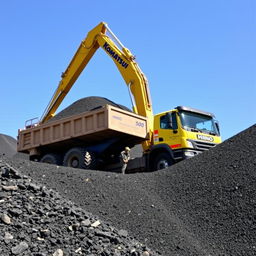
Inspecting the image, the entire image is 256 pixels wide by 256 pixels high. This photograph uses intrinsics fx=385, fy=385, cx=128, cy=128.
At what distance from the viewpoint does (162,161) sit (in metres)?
12.0

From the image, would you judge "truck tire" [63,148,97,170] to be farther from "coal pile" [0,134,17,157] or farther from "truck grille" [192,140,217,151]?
"coal pile" [0,134,17,157]

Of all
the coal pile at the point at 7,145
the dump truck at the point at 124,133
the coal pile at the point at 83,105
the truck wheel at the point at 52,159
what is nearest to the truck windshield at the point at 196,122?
the dump truck at the point at 124,133

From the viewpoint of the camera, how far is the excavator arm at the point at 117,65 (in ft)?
45.5

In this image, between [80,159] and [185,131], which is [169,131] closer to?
[185,131]

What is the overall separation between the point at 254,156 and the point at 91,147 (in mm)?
6011

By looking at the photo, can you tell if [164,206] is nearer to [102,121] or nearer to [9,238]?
[9,238]

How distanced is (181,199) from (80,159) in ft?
18.1

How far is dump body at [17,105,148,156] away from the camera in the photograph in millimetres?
12297

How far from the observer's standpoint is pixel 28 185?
21.6 ft

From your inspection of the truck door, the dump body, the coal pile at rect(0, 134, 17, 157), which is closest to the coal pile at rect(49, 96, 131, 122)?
the dump body

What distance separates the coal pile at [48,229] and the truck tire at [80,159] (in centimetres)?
612

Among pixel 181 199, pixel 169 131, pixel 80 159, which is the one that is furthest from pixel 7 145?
pixel 181 199

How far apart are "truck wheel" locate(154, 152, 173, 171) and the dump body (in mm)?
998

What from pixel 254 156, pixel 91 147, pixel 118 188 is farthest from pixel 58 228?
pixel 91 147
